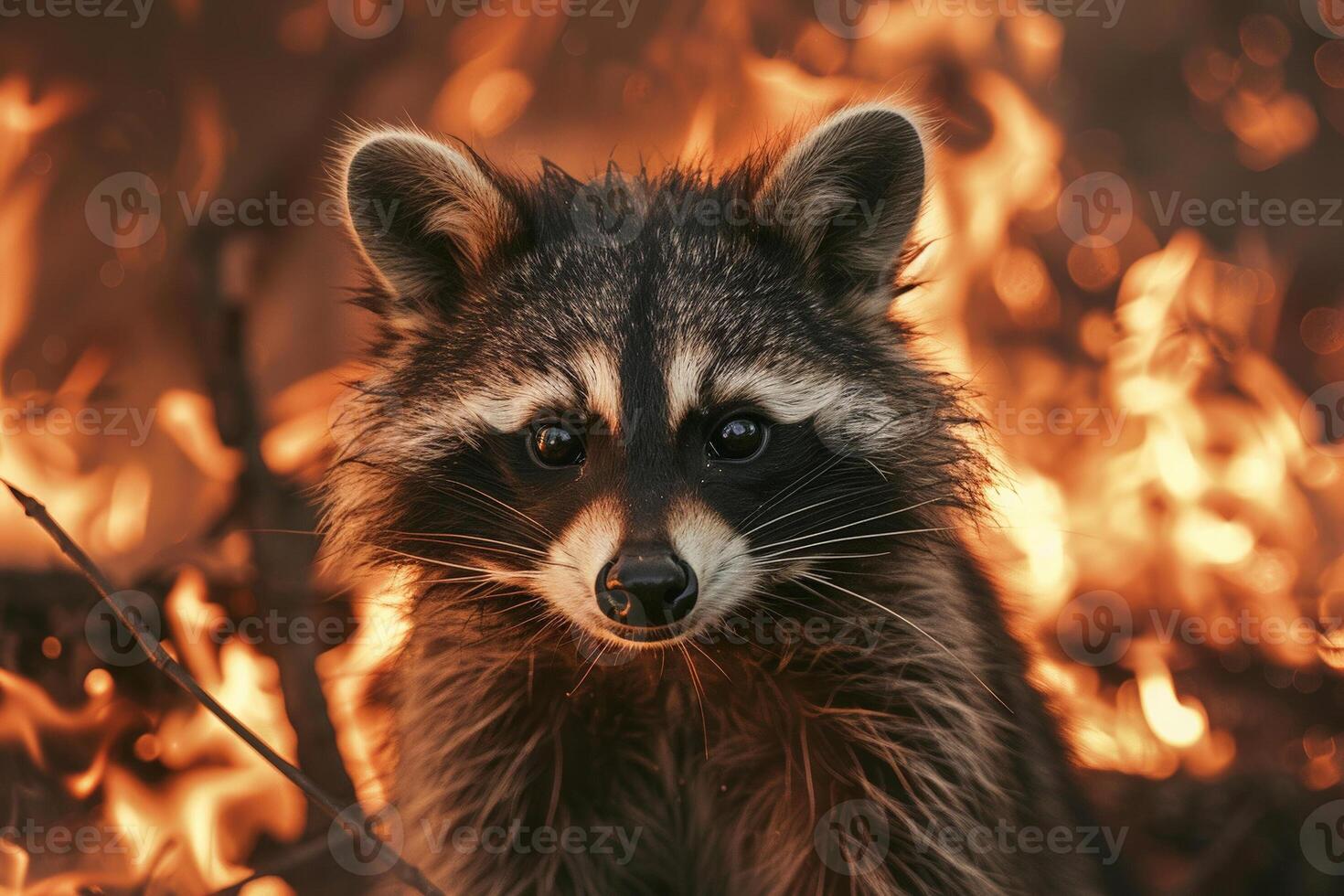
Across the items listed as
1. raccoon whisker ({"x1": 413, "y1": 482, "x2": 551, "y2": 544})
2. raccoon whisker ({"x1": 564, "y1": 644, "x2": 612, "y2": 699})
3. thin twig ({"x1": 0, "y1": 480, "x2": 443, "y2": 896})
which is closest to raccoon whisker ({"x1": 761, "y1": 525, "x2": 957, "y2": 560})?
raccoon whisker ({"x1": 564, "y1": 644, "x2": 612, "y2": 699})

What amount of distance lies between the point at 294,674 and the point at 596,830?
1758 mm

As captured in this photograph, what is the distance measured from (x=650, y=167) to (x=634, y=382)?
2.09 metres

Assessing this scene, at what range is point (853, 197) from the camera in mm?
2709

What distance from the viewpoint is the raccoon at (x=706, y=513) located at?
247cm

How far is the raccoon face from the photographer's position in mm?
2375

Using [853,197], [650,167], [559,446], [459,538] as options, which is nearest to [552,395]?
[559,446]

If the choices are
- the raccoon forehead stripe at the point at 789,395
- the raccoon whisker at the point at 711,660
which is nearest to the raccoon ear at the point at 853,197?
the raccoon forehead stripe at the point at 789,395

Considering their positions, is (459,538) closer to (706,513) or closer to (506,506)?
(506,506)

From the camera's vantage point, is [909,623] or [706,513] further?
[909,623]

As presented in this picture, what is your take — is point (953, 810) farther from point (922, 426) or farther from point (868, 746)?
point (922, 426)

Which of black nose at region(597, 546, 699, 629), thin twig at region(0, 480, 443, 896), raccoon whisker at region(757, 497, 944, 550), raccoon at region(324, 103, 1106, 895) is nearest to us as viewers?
thin twig at region(0, 480, 443, 896)

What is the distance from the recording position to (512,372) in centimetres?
257

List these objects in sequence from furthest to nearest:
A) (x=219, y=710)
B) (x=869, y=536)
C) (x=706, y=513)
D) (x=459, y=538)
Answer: (x=459, y=538) → (x=869, y=536) → (x=706, y=513) → (x=219, y=710)

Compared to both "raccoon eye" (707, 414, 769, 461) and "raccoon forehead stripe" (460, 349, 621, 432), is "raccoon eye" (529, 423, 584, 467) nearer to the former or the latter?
"raccoon forehead stripe" (460, 349, 621, 432)
